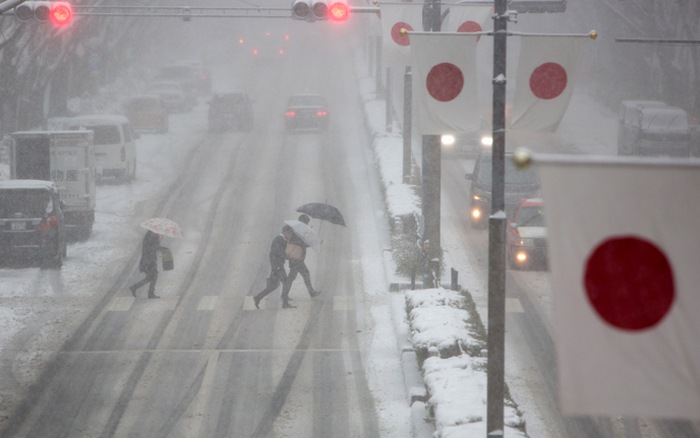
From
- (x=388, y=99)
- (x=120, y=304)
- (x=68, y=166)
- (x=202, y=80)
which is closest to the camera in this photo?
(x=120, y=304)

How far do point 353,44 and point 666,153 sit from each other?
167 feet

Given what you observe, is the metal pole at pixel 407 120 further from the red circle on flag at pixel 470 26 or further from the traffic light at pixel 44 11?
the red circle on flag at pixel 470 26

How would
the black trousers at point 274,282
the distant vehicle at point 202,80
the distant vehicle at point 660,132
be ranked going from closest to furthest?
1. the black trousers at point 274,282
2. the distant vehicle at point 660,132
3. the distant vehicle at point 202,80

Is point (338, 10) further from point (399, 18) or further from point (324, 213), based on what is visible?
point (324, 213)

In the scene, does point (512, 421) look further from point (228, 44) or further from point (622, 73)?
point (228, 44)

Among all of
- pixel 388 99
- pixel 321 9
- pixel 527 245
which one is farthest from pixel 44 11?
pixel 388 99

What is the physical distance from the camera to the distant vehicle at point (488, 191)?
28.7 metres

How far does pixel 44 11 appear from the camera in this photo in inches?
866

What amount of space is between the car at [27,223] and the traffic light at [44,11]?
13.6 feet

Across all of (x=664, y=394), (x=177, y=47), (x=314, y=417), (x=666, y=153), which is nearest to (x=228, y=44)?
(x=177, y=47)

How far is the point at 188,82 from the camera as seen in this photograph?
190ft

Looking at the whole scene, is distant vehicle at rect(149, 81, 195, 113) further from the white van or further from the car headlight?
the white van

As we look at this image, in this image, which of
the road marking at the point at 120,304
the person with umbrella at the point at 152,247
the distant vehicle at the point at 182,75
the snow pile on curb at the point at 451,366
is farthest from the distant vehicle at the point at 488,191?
the distant vehicle at the point at 182,75

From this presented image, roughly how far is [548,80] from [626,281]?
5.50 m
